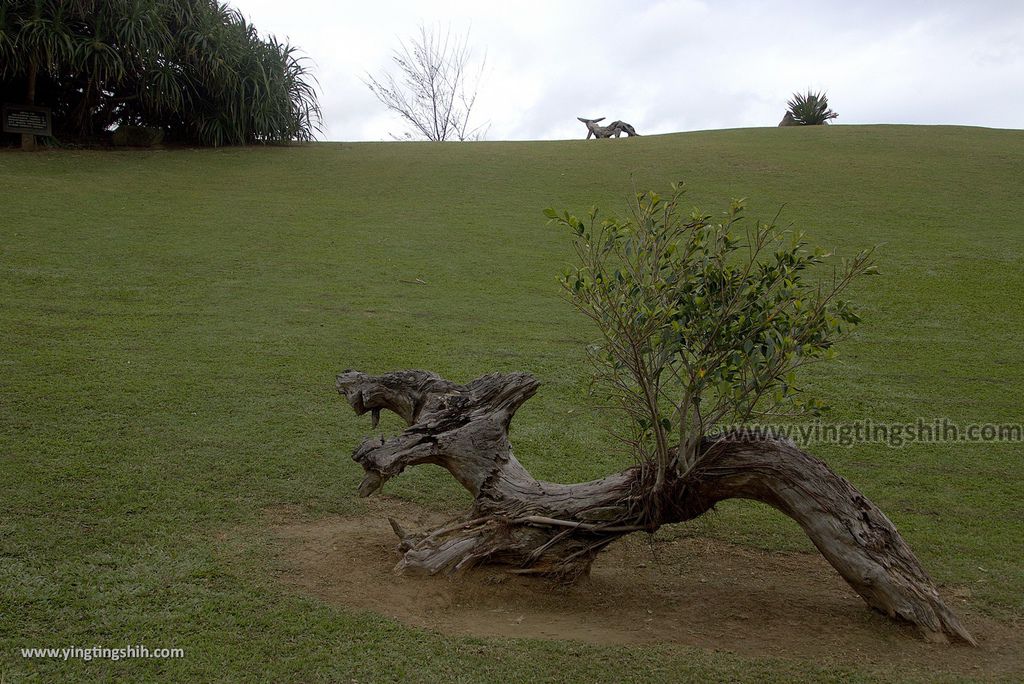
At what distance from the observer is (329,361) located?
8.05 metres

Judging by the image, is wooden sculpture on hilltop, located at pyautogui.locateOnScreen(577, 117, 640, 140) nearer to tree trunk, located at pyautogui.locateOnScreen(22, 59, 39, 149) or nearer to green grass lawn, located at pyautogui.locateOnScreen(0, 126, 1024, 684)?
green grass lawn, located at pyautogui.locateOnScreen(0, 126, 1024, 684)

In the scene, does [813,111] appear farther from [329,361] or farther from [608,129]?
[329,361]

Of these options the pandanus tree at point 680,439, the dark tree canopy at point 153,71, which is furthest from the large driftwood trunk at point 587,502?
the dark tree canopy at point 153,71

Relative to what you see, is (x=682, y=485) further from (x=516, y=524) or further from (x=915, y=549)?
(x=915, y=549)

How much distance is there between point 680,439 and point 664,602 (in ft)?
2.97

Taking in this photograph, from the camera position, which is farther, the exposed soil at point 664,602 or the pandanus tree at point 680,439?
the pandanus tree at point 680,439

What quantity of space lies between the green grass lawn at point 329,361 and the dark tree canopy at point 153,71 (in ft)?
3.74

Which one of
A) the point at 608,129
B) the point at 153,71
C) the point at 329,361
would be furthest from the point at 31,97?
the point at 608,129

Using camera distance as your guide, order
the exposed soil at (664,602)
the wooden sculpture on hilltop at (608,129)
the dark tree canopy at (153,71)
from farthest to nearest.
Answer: the wooden sculpture on hilltop at (608,129) → the dark tree canopy at (153,71) → the exposed soil at (664,602)

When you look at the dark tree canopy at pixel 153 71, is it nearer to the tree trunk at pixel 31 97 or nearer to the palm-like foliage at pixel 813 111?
the tree trunk at pixel 31 97

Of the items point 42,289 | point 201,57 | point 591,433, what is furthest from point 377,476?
point 201,57

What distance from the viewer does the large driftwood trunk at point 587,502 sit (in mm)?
3863

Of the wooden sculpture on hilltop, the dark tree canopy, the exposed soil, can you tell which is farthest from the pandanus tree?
the wooden sculpture on hilltop

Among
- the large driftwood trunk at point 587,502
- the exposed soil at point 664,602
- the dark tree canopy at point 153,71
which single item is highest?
the dark tree canopy at point 153,71
